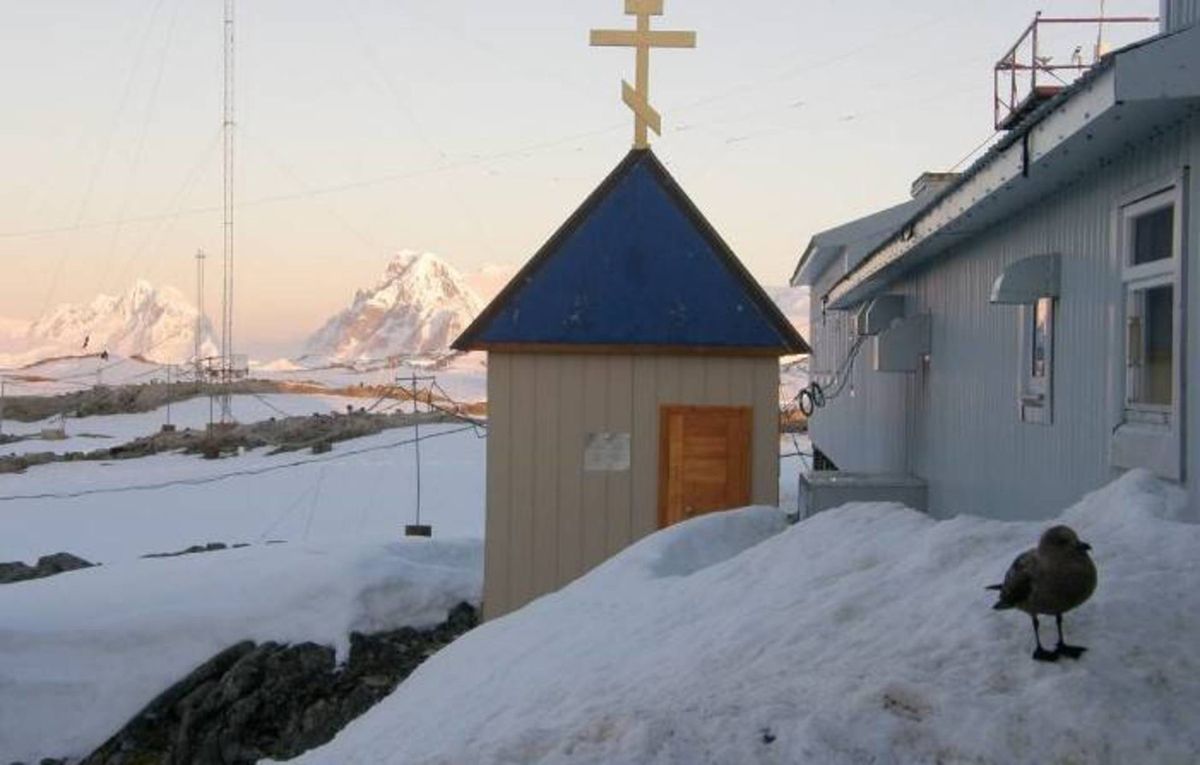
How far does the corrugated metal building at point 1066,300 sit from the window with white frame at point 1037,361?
2 centimetres

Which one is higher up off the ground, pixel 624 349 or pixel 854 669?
pixel 624 349

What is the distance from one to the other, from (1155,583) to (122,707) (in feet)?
35.3

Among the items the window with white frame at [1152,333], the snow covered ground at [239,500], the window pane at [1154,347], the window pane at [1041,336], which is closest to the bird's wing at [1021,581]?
the window with white frame at [1152,333]

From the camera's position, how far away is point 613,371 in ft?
40.8

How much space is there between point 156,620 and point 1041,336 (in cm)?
946

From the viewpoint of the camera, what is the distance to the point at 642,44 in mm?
13406

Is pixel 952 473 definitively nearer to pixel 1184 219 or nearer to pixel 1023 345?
pixel 1023 345

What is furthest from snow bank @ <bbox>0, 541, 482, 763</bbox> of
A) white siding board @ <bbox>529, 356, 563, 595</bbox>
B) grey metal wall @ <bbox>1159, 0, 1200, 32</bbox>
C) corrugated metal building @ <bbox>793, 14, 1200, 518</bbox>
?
grey metal wall @ <bbox>1159, 0, 1200, 32</bbox>

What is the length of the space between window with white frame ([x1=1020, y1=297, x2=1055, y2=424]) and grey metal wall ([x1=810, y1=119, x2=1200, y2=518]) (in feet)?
0.41

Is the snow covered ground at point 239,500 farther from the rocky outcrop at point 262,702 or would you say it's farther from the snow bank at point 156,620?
the rocky outcrop at point 262,702

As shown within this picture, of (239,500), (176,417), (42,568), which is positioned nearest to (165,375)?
(176,417)

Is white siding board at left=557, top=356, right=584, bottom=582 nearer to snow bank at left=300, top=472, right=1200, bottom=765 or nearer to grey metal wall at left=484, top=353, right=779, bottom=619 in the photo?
grey metal wall at left=484, top=353, right=779, bottom=619

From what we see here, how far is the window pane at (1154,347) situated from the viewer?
7.08 meters

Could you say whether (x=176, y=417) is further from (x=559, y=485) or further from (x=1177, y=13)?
(x=1177, y=13)
